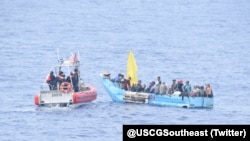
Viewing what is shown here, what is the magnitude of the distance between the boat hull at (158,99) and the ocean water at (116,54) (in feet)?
1.13

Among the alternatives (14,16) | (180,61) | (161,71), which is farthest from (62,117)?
(14,16)

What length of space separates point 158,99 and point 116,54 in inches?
1511

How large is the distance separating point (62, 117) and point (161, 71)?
94.4 ft

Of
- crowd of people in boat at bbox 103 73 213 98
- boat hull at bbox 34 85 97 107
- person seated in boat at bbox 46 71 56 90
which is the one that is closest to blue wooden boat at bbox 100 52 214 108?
crowd of people in boat at bbox 103 73 213 98

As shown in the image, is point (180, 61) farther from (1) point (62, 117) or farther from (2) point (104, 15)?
(2) point (104, 15)

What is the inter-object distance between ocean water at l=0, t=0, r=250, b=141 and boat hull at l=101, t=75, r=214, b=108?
1.13 feet

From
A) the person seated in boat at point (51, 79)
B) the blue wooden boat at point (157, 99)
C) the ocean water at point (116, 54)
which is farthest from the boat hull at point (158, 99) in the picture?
the person seated in boat at point (51, 79)

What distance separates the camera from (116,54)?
100812mm

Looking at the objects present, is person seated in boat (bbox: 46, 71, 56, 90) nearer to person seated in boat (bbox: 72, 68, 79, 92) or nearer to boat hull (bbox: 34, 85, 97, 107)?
boat hull (bbox: 34, 85, 97, 107)

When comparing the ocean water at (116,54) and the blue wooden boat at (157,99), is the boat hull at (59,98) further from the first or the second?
the blue wooden boat at (157,99)

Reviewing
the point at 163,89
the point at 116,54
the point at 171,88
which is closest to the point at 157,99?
the point at 163,89

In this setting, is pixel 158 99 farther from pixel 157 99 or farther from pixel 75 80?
pixel 75 80

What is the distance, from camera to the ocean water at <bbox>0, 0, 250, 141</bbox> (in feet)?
192

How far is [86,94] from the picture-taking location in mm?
61312
